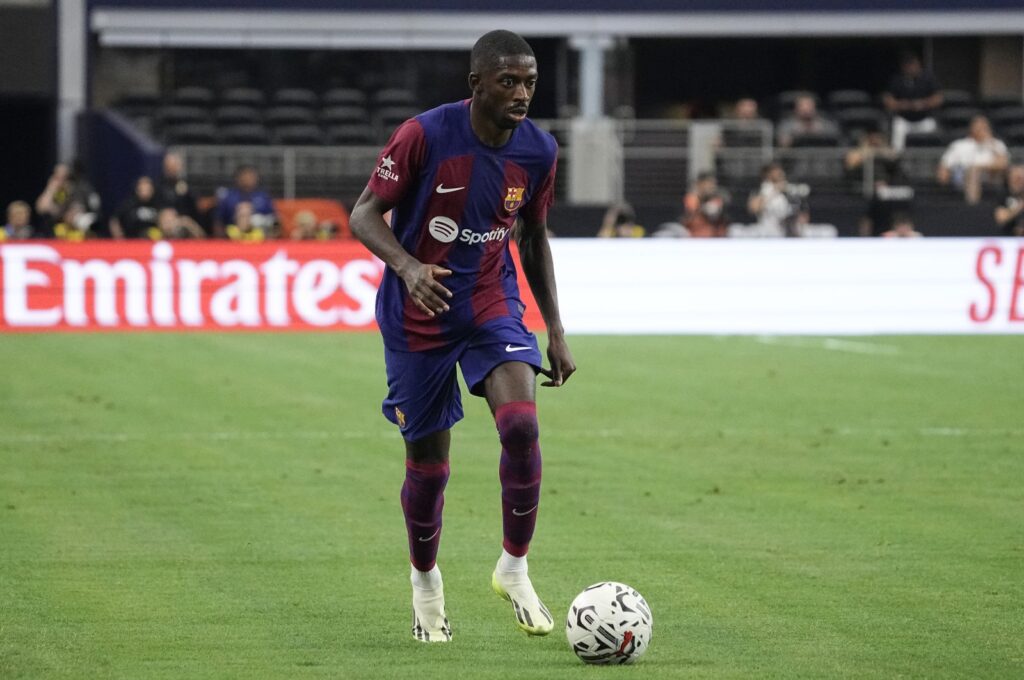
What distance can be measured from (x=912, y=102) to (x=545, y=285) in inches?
984

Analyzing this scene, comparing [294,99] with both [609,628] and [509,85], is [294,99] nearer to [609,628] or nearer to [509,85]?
[509,85]

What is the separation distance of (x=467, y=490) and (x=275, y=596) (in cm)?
314

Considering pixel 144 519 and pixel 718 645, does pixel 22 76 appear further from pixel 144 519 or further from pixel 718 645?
pixel 718 645

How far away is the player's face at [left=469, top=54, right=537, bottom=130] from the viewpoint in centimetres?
613

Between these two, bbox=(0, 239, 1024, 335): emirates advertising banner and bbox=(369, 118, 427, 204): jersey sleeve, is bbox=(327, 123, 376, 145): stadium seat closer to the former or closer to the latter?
bbox=(0, 239, 1024, 335): emirates advertising banner

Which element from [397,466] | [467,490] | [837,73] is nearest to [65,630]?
[467,490]

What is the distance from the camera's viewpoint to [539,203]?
6.61 m

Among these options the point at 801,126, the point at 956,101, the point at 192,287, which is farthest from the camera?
the point at 956,101

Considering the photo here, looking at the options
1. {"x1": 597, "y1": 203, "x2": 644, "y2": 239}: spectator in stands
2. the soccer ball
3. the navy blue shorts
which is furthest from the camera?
{"x1": 597, "y1": 203, "x2": 644, "y2": 239}: spectator in stands

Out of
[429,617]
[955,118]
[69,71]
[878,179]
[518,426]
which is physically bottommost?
[429,617]

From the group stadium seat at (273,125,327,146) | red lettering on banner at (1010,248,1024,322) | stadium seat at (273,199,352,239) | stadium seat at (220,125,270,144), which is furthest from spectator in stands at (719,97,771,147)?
red lettering on banner at (1010,248,1024,322)

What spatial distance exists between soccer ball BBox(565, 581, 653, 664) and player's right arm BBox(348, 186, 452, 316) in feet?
3.68

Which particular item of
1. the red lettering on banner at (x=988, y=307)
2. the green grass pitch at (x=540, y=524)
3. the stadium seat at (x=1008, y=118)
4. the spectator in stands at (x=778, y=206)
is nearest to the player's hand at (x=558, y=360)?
the green grass pitch at (x=540, y=524)

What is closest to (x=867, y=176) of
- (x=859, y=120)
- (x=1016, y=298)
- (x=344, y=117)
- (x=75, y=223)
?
(x=859, y=120)
